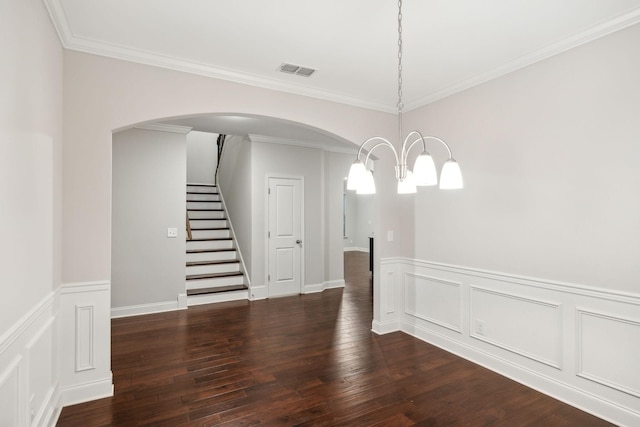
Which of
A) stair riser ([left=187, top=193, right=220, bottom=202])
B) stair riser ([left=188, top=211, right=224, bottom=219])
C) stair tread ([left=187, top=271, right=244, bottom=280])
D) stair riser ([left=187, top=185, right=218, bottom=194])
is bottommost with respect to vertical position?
stair tread ([left=187, top=271, right=244, bottom=280])

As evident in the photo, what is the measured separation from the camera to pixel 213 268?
20.5 ft

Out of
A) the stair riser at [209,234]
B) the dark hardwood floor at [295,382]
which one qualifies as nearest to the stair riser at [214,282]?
the dark hardwood floor at [295,382]

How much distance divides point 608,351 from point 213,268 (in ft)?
18.5

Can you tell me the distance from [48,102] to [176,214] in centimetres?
318

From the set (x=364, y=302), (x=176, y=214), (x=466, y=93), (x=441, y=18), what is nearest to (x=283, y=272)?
(x=364, y=302)

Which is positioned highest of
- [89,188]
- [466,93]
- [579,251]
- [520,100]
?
[466,93]

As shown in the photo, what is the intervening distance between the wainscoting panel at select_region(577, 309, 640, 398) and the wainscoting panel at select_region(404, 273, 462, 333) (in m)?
1.16

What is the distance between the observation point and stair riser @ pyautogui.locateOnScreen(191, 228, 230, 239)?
6.81m

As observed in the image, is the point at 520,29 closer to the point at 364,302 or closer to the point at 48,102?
the point at 48,102

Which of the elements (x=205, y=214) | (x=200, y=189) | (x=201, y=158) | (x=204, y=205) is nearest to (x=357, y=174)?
(x=205, y=214)

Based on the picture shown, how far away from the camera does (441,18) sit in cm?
245

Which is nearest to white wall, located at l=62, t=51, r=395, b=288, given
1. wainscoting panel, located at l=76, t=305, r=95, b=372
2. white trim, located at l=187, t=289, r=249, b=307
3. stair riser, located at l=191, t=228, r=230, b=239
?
wainscoting panel, located at l=76, t=305, r=95, b=372

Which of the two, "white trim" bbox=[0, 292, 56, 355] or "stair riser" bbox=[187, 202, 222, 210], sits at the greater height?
"stair riser" bbox=[187, 202, 222, 210]

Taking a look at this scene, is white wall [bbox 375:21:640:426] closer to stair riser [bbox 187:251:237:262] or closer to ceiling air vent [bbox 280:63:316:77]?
ceiling air vent [bbox 280:63:316:77]
